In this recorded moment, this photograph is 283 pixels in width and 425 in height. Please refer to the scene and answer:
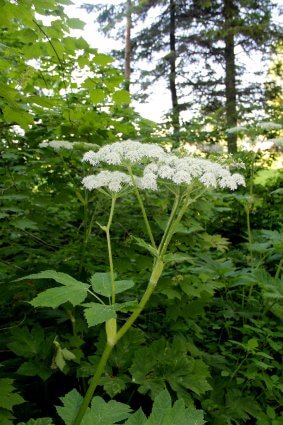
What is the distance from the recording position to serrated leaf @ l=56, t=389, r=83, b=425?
1.23 m

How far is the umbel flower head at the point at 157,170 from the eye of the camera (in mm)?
1776

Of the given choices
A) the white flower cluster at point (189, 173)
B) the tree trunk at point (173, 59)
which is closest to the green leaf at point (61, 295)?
the white flower cluster at point (189, 173)

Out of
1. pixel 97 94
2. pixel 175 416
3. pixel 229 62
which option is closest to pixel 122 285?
pixel 175 416

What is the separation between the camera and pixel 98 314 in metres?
1.26

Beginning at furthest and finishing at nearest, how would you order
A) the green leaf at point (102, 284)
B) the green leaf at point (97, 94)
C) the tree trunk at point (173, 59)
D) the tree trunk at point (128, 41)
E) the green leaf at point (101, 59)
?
the tree trunk at point (173, 59), the tree trunk at point (128, 41), the green leaf at point (97, 94), the green leaf at point (101, 59), the green leaf at point (102, 284)

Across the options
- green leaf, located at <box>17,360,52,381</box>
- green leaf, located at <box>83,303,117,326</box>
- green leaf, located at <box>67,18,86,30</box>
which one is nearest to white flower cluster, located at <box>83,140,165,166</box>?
green leaf, located at <box>67,18,86,30</box>

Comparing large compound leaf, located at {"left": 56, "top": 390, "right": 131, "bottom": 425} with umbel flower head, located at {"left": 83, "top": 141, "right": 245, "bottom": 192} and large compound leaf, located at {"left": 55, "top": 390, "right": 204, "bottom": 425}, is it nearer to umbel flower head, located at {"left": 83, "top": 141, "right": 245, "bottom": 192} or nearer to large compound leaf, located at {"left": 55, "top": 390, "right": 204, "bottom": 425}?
large compound leaf, located at {"left": 55, "top": 390, "right": 204, "bottom": 425}

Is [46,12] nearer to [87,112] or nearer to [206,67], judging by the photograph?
[87,112]

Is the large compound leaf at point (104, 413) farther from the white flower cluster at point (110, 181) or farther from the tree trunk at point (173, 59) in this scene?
the tree trunk at point (173, 59)

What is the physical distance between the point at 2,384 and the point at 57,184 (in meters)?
1.50

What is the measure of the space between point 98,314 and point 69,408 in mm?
336

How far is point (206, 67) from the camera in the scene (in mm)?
14750

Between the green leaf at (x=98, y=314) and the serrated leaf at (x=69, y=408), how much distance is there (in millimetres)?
305

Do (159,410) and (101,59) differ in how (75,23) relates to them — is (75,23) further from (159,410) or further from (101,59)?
(159,410)
